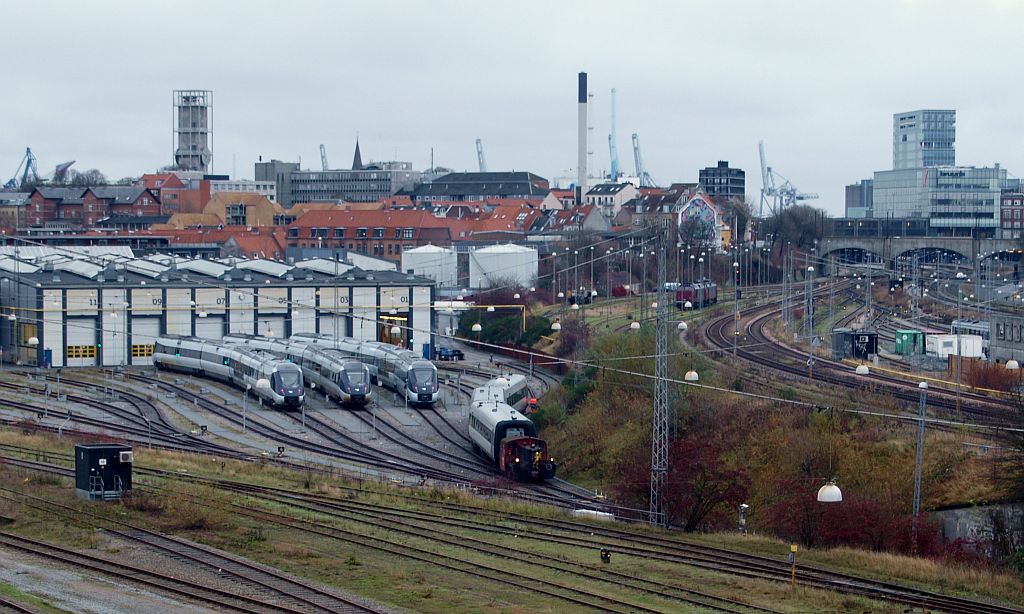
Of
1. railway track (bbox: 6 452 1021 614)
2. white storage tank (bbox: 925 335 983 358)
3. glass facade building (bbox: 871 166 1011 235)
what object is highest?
glass facade building (bbox: 871 166 1011 235)

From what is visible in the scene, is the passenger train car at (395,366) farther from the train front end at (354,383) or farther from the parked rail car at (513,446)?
the parked rail car at (513,446)

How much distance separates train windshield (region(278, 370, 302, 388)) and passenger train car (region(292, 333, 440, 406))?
377 centimetres

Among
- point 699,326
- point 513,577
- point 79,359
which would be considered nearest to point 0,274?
point 79,359

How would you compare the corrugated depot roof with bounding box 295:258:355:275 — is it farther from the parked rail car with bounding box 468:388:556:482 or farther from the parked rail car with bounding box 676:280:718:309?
the parked rail car with bounding box 468:388:556:482

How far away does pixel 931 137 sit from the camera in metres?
138

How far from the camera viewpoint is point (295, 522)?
930 inches

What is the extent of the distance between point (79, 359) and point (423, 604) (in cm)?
3879

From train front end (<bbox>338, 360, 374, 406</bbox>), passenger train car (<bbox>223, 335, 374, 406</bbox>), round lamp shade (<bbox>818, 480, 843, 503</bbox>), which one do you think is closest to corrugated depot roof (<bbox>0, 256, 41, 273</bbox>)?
passenger train car (<bbox>223, 335, 374, 406</bbox>)

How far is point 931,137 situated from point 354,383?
108447 mm

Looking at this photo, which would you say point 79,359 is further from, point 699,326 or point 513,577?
point 513,577

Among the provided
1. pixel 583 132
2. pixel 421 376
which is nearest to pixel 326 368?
pixel 421 376

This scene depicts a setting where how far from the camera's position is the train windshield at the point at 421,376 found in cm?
4431

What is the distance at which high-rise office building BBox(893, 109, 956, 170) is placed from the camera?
452ft

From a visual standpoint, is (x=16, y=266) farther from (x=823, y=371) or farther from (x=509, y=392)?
(x=823, y=371)
